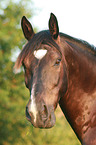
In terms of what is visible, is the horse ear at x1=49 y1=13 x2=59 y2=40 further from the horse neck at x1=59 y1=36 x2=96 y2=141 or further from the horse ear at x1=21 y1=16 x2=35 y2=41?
the horse ear at x1=21 y1=16 x2=35 y2=41

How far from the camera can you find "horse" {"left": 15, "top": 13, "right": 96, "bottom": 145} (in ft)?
8.45

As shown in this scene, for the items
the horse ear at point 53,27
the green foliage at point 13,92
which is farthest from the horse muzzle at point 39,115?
the green foliage at point 13,92

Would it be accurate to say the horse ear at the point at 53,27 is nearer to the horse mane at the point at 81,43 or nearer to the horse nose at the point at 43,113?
the horse mane at the point at 81,43

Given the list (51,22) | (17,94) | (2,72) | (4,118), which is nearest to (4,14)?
(2,72)

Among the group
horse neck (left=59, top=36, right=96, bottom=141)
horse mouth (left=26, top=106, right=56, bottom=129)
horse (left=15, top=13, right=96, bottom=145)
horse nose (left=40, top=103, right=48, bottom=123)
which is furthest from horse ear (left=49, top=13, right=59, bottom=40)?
horse mouth (left=26, top=106, right=56, bottom=129)

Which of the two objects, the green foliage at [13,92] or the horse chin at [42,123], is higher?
the horse chin at [42,123]

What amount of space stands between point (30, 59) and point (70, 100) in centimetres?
73

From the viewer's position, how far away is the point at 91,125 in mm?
2807

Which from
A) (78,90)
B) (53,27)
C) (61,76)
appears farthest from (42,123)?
(53,27)

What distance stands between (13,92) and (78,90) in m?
13.9

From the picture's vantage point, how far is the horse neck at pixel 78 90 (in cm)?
289

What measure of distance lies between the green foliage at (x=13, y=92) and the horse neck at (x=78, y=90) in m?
12.2

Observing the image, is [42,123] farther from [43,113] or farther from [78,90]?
[78,90]

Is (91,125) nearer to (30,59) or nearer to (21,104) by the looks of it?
(30,59)
